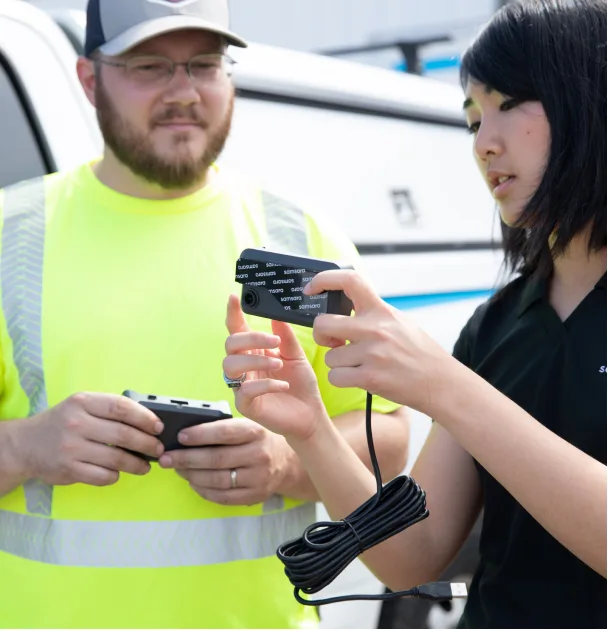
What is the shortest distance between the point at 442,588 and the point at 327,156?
6.40ft

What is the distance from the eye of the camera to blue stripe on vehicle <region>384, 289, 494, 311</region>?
11.1 feet

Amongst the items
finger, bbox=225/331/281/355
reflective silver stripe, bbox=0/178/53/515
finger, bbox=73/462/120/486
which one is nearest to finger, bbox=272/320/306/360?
finger, bbox=225/331/281/355

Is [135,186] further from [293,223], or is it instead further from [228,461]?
[228,461]

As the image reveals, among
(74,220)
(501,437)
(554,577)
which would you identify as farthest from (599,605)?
(74,220)

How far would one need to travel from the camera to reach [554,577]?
177 centimetres

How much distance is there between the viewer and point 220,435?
2154 millimetres

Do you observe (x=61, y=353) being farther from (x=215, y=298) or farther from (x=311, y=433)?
(x=311, y=433)

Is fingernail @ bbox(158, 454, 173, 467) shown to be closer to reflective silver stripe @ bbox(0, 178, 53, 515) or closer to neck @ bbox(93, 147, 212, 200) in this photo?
reflective silver stripe @ bbox(0, 178, 53, 515)

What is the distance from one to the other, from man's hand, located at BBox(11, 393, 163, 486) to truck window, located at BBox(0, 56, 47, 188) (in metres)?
0.79

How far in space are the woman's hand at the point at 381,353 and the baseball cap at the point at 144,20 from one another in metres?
1.12

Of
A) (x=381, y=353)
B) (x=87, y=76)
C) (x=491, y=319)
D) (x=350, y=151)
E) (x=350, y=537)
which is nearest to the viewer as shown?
(x=381, y=353)

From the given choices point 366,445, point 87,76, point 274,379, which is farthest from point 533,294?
point 87,76

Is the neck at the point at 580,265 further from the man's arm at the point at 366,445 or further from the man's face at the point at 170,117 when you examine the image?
the man's face at the point at 170,117

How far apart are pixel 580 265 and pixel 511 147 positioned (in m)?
0.25
